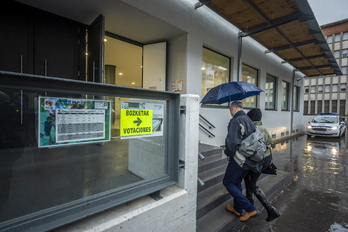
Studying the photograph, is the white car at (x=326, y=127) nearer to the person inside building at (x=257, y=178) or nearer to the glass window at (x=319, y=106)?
the person inside building at (x=257, y=178)

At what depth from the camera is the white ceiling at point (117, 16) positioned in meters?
3.82

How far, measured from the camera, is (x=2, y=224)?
113cm

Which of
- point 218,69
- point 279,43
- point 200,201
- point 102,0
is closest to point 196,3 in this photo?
point 218,69

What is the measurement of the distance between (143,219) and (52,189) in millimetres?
1316

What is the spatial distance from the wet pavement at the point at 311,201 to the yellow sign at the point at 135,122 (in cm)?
229

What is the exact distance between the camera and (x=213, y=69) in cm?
659

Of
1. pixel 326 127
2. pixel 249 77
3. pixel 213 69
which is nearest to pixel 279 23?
pixel 213 69

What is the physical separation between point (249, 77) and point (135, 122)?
315 inches

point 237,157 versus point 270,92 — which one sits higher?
point 270,92

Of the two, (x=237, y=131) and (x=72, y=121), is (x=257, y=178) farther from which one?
(x=72, y=121)

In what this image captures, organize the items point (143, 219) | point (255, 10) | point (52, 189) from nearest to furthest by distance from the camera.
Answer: point (143, 219) → point (52, 189) → point (255, 10)

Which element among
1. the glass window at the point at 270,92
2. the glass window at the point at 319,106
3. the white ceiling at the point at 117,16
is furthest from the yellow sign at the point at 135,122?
the glass window at the point at 319,106

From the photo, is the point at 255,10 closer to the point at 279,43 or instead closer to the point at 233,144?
the point at 279,43

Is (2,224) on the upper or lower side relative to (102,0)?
lower
